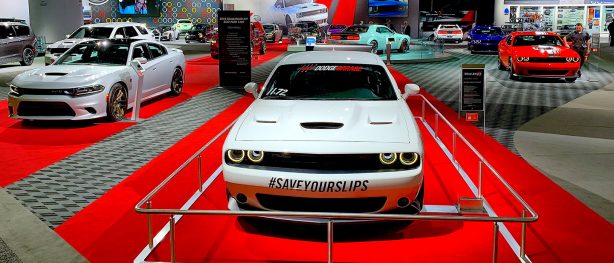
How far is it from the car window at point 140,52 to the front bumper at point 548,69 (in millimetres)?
9562

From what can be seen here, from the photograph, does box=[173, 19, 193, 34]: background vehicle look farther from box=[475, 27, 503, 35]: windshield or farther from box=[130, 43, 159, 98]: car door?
box=[130, 43, 159, 98]: car door

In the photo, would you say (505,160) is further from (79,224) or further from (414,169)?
(79,224)

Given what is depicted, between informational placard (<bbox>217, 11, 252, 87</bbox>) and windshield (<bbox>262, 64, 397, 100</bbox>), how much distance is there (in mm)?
9021

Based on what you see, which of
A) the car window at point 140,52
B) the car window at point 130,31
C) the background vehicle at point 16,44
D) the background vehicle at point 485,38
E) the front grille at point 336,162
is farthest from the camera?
the background vehicle at point 485,38

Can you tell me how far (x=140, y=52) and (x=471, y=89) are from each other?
5.98 m

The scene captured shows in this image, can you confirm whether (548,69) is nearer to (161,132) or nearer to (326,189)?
→ (161,132)

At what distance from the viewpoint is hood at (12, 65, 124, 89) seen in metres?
9.27

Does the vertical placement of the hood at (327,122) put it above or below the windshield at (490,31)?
below

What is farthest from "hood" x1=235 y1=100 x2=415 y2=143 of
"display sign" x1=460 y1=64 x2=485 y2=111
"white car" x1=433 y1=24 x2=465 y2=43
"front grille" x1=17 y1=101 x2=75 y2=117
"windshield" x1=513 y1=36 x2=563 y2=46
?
"white car" x1=433 y1=24 x2=465 y2=43

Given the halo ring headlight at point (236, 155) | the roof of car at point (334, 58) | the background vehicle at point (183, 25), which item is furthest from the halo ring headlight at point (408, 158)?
the background vehicle at point (183, 25)

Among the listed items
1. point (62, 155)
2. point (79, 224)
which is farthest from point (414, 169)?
point (62, 155)

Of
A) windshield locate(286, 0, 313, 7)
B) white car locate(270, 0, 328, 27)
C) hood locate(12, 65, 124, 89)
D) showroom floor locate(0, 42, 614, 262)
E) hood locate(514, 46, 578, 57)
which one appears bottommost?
showroom floor locate(0, 42, 614, 262)

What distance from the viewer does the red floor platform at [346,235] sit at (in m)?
4.32

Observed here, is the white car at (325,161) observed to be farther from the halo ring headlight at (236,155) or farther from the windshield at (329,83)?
the windshield at (329,83)
